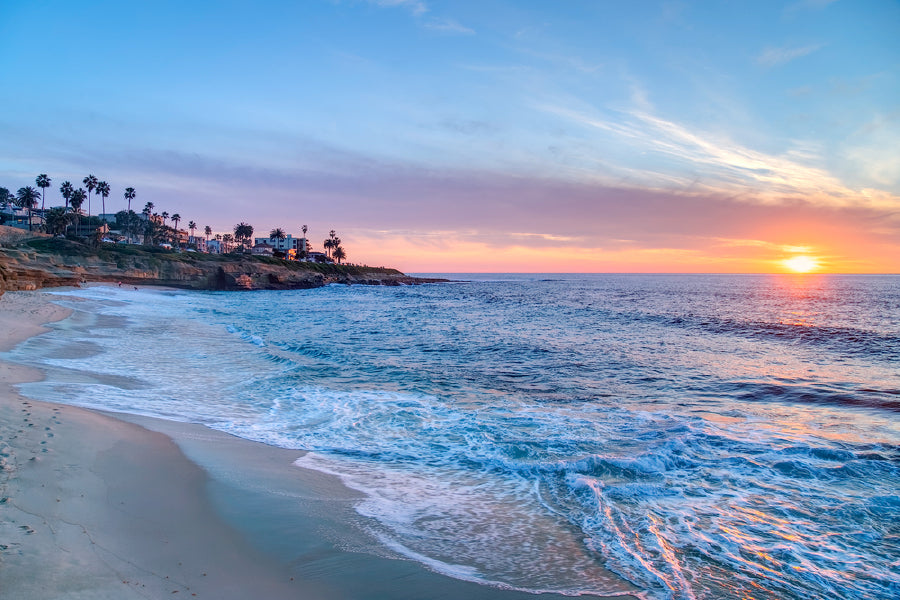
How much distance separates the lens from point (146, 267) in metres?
69.8

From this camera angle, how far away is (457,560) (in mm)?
5152

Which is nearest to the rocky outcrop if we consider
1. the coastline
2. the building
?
the coastline

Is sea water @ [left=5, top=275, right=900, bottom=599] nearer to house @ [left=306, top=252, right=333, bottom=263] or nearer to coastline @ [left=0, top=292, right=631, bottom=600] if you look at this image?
coastline @ [left=0, top=292, right=631, bottom=600]

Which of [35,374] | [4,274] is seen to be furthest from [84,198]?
[35,374]

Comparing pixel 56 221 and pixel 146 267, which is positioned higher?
pixel 56 221

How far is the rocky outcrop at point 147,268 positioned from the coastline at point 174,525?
43.7 metres

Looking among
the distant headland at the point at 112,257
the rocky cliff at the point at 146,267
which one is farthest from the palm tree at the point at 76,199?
the rocky cliff at the point at 146,267

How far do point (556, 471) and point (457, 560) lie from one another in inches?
125

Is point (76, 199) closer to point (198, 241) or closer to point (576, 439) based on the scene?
point (198, 241)

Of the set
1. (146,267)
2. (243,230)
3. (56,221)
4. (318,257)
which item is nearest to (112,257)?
(146,267)

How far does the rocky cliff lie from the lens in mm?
53425

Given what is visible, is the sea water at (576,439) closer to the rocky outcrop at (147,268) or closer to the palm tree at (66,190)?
the rocky outcrop at (147,268)

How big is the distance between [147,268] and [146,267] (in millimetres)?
255

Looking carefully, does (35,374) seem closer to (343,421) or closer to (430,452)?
(343,421)
